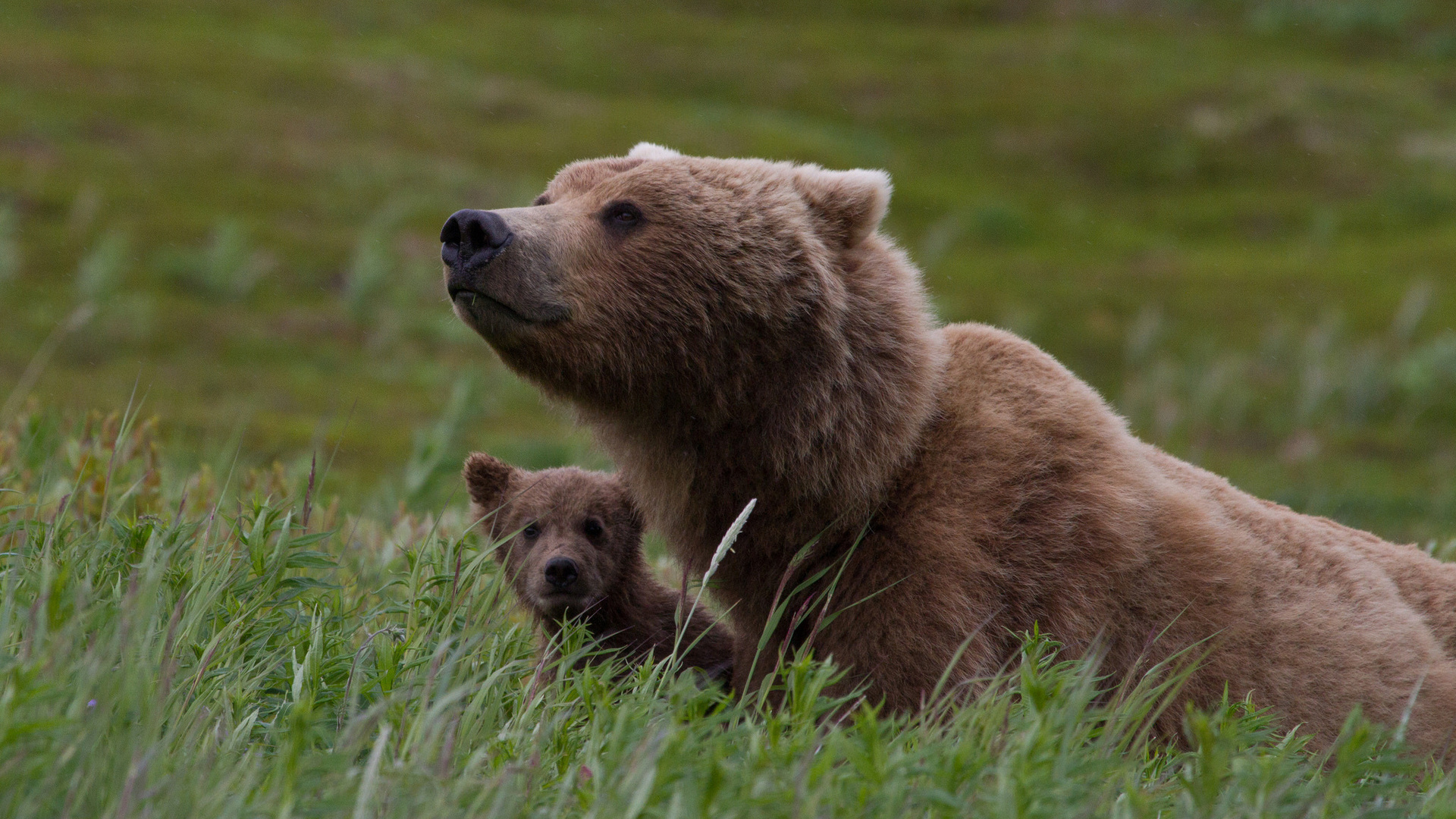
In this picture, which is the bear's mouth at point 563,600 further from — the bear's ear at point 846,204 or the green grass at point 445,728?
the bear's ear at point 846,204

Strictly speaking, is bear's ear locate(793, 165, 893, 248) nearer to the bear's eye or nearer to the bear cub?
the bear's eye

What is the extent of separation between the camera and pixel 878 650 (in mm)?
3490

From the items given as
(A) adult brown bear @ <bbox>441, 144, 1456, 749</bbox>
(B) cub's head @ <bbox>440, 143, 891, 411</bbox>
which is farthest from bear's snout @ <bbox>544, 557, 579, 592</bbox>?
(B) cub's head @ <bbox>440, 143, 891, 411</bbox>

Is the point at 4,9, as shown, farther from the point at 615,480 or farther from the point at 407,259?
the point at 615,480

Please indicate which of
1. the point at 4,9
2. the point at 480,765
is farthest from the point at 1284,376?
the point at 4,9

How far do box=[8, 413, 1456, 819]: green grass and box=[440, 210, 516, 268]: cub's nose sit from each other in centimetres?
73

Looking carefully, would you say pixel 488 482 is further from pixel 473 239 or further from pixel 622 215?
pixel 473 239

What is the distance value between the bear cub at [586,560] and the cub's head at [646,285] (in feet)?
3.47

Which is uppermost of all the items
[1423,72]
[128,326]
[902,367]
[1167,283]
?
[1423,72]

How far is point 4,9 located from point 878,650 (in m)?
37.3

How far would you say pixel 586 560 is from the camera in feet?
15.7

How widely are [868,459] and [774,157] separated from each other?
30306mm

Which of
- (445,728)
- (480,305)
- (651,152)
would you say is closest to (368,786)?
(445,728)

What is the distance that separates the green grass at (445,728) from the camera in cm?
241
